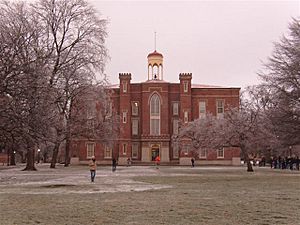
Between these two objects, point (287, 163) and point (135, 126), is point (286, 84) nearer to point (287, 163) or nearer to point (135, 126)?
point (287, 163)

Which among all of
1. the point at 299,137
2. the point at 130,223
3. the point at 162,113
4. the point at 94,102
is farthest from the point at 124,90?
the point at 130,223

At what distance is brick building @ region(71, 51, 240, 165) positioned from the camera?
7819cm

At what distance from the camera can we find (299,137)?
1480 inches

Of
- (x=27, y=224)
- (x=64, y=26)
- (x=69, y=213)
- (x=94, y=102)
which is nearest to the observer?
(x=27, y=224)

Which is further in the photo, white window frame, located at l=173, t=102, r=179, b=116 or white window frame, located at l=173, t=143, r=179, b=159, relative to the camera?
white window frame, located at l=173, t=102, r=179, b=116

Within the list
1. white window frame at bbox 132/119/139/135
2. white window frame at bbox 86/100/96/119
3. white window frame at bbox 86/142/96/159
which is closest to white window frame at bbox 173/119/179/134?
white window frame at bbox 132/119/139/135

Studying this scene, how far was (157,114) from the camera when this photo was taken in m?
79.5

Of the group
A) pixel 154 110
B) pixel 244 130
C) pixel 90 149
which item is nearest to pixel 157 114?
pixel 154 110

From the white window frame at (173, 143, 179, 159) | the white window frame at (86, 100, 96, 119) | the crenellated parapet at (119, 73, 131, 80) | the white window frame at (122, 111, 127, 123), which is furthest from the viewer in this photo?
the white window frame at (122, 111, 127, 123)

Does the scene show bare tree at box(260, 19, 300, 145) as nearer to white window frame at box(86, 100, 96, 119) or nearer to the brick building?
white window frame at box(86, 100, 96, 119)

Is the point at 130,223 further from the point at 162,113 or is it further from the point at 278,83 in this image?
the point at 162,113

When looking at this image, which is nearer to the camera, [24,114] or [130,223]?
[130,223]

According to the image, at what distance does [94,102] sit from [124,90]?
95.2 feet

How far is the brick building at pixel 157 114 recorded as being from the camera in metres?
78.2
